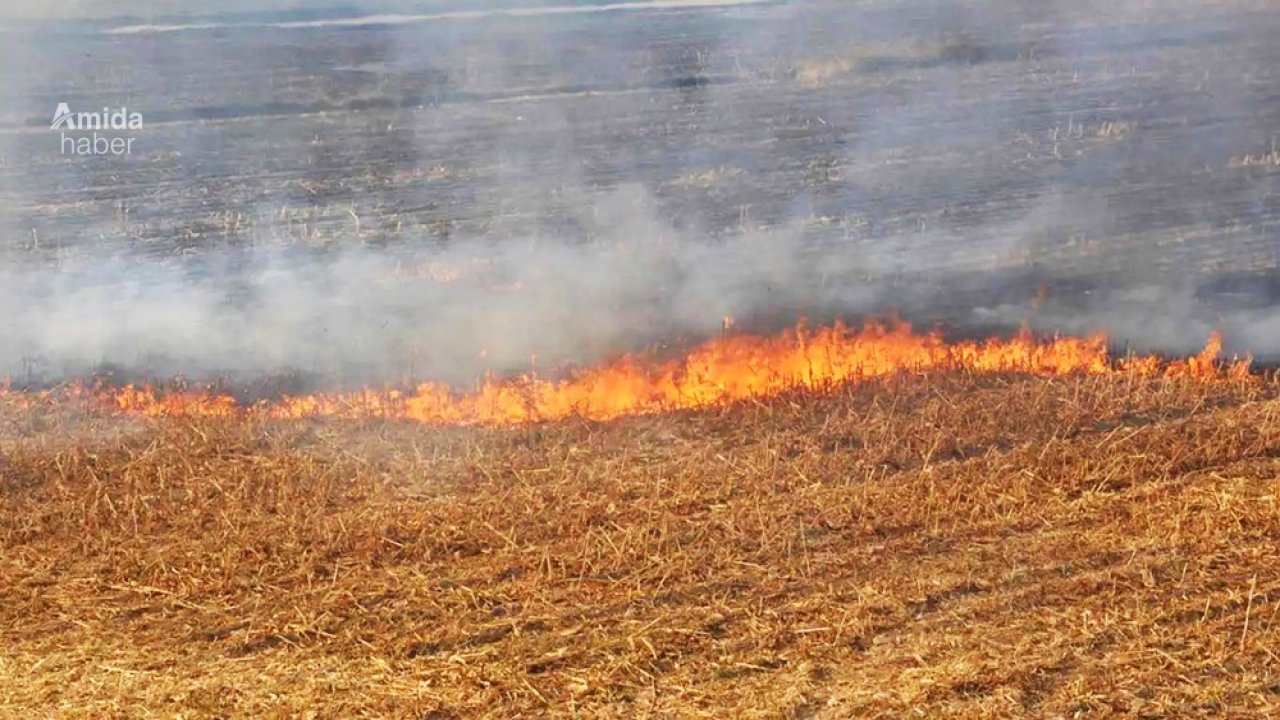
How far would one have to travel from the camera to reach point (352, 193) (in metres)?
16.1

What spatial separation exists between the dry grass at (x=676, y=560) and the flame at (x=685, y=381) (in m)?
0.35

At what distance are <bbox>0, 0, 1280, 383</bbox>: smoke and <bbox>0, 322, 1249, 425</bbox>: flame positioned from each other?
19.8 inches

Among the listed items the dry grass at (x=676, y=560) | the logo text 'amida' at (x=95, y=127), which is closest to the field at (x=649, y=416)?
the dry grass at (x=676, y=560)

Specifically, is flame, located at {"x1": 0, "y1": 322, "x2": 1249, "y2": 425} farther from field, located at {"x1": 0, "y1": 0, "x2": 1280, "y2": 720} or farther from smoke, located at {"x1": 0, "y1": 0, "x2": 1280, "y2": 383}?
smoke, located at {"x1": 0, "y1": 0, "x2": 1280, "y2": 383}

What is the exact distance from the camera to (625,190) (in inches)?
625

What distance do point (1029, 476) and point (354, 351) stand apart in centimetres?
488

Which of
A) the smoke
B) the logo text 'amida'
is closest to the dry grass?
the smoke

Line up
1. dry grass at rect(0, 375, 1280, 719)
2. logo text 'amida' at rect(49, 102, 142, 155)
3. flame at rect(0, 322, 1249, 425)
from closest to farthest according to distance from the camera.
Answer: dry grass at rect(0, 375, 1280, 719) → flame at rect(0, 322, 1249, 425) → logo text 'amida' at rect(49, 102, 142, 155)

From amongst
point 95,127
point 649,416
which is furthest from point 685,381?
point 95,127

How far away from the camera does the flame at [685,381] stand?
9.12 m

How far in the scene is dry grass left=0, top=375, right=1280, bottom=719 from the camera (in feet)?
19.2

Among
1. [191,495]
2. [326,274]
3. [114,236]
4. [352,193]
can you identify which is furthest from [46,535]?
[352,193]

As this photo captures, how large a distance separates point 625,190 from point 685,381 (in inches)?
259

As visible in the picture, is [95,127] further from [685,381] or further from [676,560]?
[676,560]
